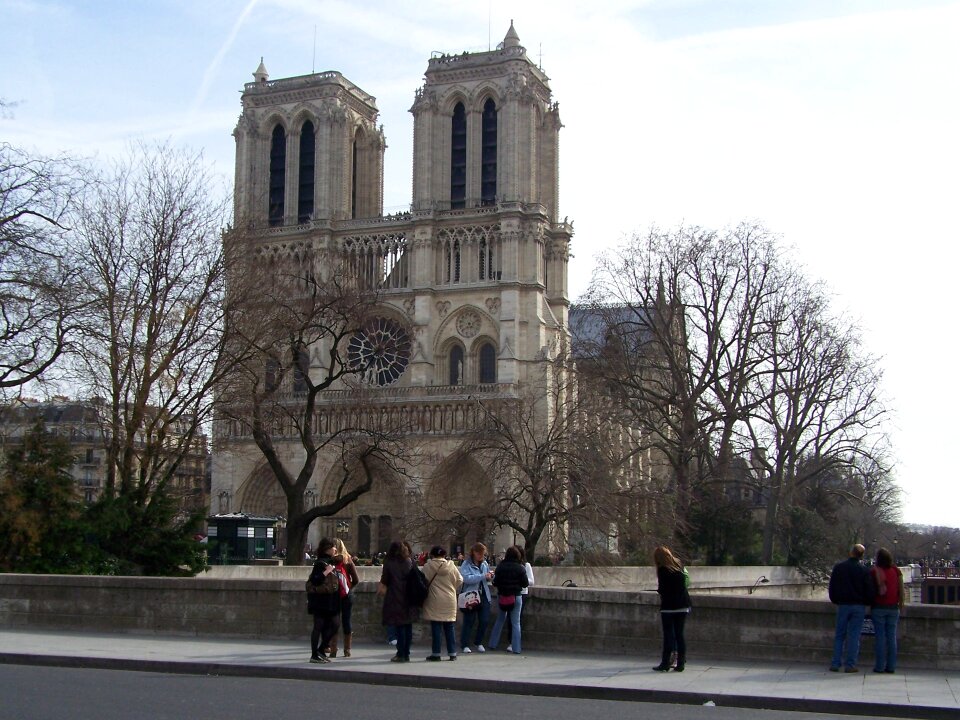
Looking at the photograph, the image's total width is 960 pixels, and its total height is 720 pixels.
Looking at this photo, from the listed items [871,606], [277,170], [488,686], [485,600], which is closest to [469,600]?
[485,600]

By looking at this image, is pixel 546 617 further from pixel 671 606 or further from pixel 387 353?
pixel 387 353

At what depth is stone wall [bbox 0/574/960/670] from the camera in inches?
583

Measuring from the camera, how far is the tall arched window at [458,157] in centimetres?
6506

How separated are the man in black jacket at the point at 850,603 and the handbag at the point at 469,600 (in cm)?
440

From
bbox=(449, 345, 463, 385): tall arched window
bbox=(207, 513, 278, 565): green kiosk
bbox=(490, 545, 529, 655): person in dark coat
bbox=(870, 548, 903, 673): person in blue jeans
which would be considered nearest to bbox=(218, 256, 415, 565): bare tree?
bbox=(207, 513, 278, 565): green kiosk

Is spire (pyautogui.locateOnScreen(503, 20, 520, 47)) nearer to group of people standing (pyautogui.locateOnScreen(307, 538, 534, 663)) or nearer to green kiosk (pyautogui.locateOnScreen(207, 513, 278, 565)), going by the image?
green kiosk (pyautogui.locateOnScreen(207, 513, 278, 565))

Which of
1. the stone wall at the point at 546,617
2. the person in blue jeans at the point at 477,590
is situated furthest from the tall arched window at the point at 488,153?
the person in blue jeans at the point at 477,590

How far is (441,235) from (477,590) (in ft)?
161

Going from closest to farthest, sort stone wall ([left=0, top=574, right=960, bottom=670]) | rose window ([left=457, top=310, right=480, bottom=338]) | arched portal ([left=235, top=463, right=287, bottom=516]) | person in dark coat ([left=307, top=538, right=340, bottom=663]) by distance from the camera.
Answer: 1. person in dark coat ([left=307, top=538, right=340, bottom=663])
2. stone wall ([left=0, top=574, right=960, bottom=670])
3. rose window ([left=457, top=310, right=480, bottom=338])
4. arched portal ([left=235, top=463, right=287, bottom=516])

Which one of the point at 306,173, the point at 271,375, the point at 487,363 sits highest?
the point at 306,173

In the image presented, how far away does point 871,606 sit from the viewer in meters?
14.0

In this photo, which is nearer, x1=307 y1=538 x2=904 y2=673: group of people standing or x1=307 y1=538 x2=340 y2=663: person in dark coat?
x1=307 y1=538 x2=904 y2=673: group of people standing

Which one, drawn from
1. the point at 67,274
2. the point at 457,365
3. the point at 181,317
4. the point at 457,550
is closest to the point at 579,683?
the point at 67,274

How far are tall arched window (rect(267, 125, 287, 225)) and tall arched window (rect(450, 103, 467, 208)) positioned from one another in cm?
947
